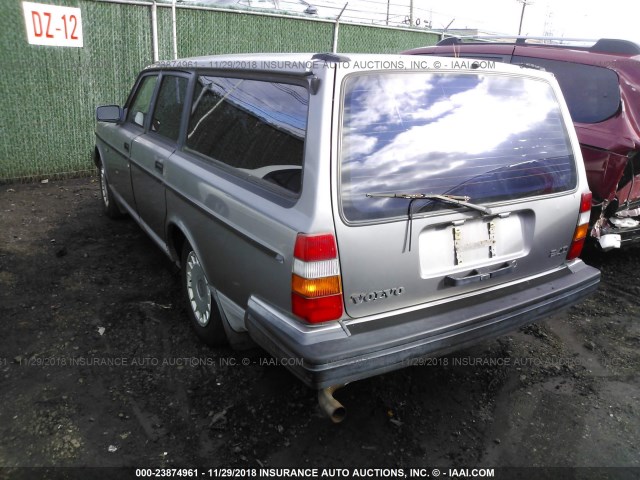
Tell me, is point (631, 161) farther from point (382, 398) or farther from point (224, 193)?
point (224, 193)

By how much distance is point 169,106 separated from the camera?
3668 millimetres

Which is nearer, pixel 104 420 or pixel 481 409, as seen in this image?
pixel 104 420

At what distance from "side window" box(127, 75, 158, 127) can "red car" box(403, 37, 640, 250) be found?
2473mm

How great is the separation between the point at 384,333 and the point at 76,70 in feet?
21.2

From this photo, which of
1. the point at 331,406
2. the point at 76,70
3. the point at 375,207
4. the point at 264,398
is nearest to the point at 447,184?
the point at 375,207

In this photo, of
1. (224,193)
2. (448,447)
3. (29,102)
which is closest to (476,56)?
(224,193)

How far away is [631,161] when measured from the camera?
157 inches

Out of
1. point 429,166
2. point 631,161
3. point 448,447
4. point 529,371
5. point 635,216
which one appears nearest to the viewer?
point 429,166

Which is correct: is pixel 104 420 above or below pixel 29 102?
below

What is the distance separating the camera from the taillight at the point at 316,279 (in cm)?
209

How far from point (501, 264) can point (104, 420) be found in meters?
2.17

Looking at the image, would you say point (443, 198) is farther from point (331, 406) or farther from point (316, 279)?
point (331, 406)

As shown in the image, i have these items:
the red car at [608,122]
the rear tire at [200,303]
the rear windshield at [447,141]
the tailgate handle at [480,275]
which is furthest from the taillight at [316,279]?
the red car at [608,122]

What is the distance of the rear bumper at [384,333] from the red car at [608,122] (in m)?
1.76
